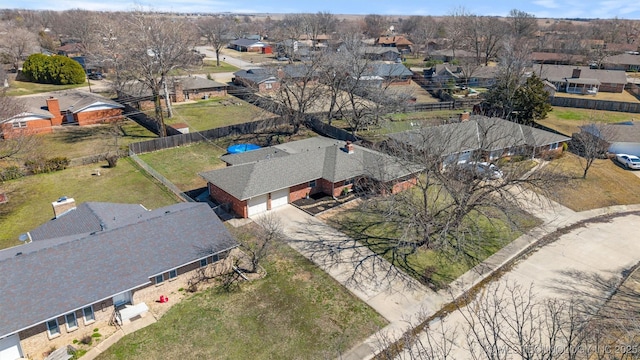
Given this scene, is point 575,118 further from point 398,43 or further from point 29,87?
→ point 29,87

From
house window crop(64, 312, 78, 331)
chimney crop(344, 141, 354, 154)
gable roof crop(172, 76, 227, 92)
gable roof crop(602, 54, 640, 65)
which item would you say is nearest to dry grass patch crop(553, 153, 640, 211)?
chimney crop(344, 141, 354, 154)

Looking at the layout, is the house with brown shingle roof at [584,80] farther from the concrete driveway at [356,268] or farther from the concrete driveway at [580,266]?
the concrete driveway at [356,268]

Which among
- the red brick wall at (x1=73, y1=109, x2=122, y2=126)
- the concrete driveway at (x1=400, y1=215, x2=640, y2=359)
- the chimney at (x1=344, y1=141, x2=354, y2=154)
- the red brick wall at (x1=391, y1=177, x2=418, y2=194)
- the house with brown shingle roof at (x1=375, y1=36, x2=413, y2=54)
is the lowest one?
the concrete driveway at (x1=400, y1=215, x2=640, y2=359)

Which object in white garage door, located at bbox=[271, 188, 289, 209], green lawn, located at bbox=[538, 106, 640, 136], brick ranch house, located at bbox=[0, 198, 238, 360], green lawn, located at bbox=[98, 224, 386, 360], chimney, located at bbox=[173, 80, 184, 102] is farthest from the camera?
chimney, located at bbox=[173, 80, 184, 102]

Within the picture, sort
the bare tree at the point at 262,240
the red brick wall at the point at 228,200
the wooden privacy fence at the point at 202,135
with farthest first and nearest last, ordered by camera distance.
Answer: the wooden privacy fence at the point at 202,135 → the red brick wall at the point at 228,200 → the bare tree at the point at 262,240

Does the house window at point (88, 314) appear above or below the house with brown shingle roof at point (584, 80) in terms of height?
below

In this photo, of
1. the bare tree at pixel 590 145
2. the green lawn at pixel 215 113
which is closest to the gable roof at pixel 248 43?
the green lawn at pixel 215 113

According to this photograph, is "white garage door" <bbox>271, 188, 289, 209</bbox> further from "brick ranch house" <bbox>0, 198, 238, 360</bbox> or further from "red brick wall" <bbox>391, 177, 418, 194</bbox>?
"red brick wall" <bbox>391, 177, 418, 194</bbox>
